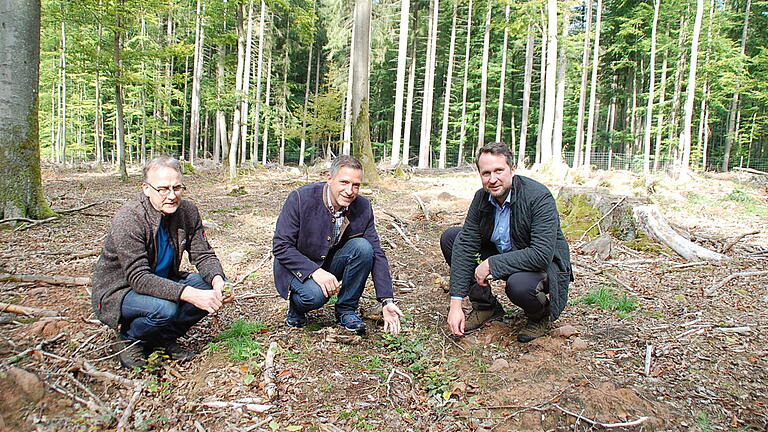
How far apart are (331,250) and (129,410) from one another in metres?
1.59

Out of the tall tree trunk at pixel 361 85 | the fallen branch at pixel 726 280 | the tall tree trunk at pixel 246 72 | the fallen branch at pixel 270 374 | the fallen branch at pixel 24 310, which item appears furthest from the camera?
the tall tree trunk at pixel 246 72

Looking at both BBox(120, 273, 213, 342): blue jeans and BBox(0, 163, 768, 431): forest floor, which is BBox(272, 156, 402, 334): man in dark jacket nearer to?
BBox(0, 163, 768, 431): forest floor

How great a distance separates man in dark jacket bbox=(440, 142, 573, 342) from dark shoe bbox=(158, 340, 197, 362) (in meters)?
1.71

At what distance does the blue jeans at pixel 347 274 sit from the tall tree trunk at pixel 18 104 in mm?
4767

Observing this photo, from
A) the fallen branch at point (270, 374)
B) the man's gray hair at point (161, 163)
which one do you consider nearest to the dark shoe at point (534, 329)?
the fallen branch at point (270, 374)

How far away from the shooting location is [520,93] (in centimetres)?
3319

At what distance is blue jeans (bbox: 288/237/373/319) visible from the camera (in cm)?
306

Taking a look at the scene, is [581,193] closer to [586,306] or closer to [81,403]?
[586,306]

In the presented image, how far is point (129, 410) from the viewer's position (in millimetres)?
2100

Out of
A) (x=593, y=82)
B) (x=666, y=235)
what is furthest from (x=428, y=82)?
(x=666, y=235)

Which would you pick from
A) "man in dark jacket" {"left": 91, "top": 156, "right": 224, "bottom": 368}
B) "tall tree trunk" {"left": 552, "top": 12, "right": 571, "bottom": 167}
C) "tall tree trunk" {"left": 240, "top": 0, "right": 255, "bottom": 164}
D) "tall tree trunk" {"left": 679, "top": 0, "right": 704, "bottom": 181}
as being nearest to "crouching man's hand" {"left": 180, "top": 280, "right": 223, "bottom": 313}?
"man in dark jacket" {"left": 91, "top": 156, "right": 224, "bottom": 368}

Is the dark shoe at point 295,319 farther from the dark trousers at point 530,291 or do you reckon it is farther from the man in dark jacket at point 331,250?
the dark trousers at point 530,291

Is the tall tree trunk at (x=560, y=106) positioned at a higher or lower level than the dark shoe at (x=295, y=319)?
higher

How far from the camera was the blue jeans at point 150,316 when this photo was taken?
2.51 m
